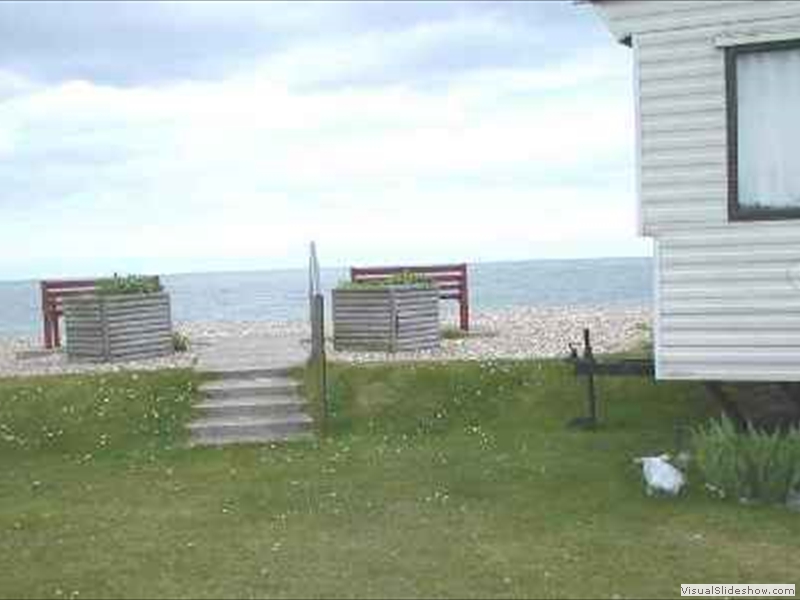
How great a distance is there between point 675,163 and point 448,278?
1053 cm

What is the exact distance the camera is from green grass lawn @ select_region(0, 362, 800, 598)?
318 inches

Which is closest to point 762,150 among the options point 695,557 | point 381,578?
point 695,557

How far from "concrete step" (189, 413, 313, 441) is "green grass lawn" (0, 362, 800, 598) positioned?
9.6 inches

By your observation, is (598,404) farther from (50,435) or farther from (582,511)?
(50,435)

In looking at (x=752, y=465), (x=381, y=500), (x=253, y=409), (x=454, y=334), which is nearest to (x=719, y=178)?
(x=752, y=465)

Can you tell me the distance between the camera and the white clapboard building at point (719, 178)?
10398mm

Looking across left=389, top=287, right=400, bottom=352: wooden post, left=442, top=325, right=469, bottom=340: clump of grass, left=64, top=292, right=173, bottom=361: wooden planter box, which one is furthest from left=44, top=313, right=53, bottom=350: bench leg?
left=442, top=325, right=469, bottom=340: clump of grass

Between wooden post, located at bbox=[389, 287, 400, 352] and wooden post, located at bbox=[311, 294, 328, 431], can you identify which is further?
wooden post, located at bbox=[389, 287, 400, 352]

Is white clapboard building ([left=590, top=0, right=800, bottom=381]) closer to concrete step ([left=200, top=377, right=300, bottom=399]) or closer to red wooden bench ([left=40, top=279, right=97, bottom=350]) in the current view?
concrete step ([left=200, top=377, right=300, bottom=399])

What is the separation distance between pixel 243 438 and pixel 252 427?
191 mm

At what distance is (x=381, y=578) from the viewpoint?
8008 millimetres

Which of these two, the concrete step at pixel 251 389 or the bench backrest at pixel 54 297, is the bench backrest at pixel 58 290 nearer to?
the bench backrest at pixel 54 297

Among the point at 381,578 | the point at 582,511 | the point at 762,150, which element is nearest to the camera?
the point at 381,578

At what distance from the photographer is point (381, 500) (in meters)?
10.2
